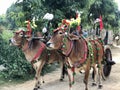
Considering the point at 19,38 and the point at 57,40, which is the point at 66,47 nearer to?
the point at 57,40

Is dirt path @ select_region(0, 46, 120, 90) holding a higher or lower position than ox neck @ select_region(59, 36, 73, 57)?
lower

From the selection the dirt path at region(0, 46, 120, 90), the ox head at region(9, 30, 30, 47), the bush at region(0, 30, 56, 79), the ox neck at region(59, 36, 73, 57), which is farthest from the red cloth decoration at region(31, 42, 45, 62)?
the bush at region(0, 30, 56, 79)

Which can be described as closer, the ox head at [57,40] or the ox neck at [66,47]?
the ox head at [57,40]

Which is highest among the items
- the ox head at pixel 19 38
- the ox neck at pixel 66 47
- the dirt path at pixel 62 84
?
the ox head at pixel 19 38

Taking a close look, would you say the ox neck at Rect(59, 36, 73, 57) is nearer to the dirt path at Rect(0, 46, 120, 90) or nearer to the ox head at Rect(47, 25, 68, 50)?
the ox head at Rect(47, 25, 68, 50)

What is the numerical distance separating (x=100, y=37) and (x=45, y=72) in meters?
3.16

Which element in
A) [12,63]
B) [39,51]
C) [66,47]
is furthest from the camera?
[12,63]

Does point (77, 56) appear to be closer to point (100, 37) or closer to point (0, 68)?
point (100, 37)

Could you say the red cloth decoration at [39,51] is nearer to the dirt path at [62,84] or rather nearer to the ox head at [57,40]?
the dirt path at [62,84]

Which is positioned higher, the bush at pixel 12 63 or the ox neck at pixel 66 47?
the ox neck at pixel 66 47

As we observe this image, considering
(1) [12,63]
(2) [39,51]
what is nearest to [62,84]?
(2) [39,51]

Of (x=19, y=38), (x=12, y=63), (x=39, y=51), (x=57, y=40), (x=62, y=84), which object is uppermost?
(x=19, y=38)

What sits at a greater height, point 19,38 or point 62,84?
point 19,38

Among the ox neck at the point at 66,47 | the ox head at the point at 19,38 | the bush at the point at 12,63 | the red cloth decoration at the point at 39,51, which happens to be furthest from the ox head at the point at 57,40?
the bush at the point at 12,63
